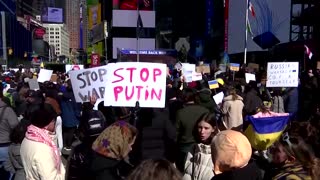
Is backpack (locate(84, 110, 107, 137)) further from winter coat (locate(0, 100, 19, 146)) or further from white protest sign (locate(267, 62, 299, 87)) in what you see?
white protest sign (locate(267, 62, 299, 87))

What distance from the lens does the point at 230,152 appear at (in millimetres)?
3936

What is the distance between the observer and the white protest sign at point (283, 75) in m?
12.1

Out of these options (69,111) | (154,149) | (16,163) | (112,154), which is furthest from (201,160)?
(69,111)

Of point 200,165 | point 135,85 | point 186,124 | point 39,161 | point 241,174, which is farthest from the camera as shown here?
point 186,124

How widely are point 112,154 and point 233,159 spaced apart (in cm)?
111

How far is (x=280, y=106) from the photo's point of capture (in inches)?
446

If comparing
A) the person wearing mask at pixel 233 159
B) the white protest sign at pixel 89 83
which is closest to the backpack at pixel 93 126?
the white protest sign at pixel 89 83

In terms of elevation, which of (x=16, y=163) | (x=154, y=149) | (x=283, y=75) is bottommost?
(x=16, y=163)

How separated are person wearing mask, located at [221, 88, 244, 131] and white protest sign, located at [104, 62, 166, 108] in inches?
134

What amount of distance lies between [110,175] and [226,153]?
3.56 feet

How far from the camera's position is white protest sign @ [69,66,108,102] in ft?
24.2

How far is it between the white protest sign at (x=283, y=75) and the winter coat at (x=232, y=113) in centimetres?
249

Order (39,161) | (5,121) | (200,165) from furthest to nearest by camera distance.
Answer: (5,121) < (39,161) < (200,165)

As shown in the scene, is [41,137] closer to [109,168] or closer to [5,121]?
[109,168]
